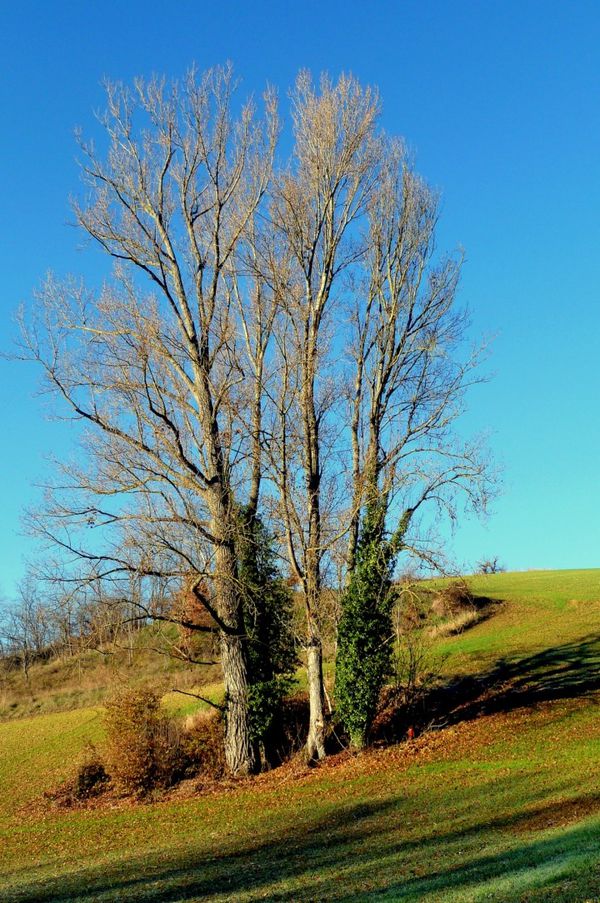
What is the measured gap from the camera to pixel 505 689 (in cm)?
2573

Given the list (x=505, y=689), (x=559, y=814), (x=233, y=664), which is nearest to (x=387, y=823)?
(x=559, y=814)

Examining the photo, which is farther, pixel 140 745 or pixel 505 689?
pixel 505 689

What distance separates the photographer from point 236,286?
84.3 ft

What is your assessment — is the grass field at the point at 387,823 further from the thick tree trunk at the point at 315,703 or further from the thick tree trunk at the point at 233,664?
the thick tree trunk at the point at 233,664

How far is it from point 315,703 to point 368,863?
10688 mm

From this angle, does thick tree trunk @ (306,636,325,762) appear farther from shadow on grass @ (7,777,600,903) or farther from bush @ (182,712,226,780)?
shadow on grass @ (7,777,600,903)

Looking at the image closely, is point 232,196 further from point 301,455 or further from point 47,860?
point 47,860

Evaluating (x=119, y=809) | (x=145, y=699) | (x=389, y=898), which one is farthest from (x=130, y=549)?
(x=389, y=898)

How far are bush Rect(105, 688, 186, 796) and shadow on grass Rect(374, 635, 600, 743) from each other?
18.0 feet

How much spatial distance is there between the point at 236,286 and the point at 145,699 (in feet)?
40.0

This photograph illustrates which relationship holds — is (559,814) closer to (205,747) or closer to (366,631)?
(366,631)

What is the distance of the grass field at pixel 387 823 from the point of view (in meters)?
10.1

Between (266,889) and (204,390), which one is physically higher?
(204,390)

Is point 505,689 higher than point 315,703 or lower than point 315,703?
lower
